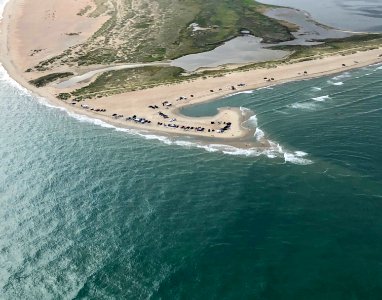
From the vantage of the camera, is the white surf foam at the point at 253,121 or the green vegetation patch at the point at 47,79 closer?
the white surf foam at the point at 253,121

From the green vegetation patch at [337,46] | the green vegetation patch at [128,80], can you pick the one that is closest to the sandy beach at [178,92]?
the green vegetation patch at [128,80]

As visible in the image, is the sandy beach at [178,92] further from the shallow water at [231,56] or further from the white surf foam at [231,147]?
the shallow water at [231,56]

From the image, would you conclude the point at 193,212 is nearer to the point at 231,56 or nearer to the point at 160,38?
the point at 231,56

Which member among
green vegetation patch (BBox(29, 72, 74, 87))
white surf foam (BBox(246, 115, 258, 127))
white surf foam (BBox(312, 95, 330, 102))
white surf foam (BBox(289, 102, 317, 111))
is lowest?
white surf foam (BBox(246, 115, 258, 127))

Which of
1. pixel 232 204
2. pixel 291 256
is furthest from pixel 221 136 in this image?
pixel 291 256

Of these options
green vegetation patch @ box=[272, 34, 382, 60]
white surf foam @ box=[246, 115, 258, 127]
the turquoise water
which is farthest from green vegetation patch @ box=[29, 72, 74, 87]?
green vegetation patch @ box=[272, 34, 382, 60]

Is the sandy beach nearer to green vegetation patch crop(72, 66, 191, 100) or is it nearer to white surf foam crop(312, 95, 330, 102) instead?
green vegetation patch crop(72, 66, 191, 100)

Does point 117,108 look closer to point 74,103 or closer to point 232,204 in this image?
point 74,103
